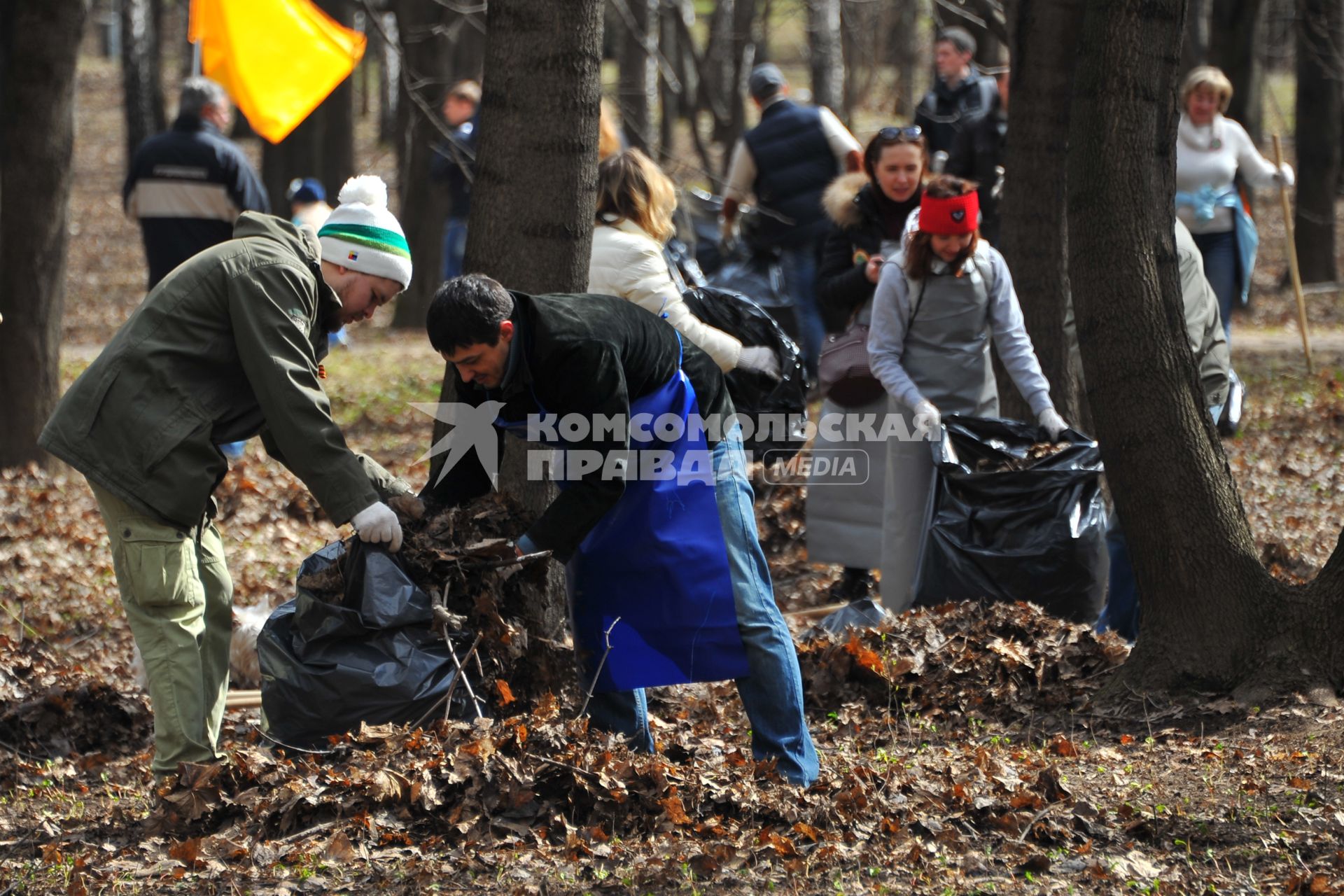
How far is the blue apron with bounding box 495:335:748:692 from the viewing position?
3.89 m

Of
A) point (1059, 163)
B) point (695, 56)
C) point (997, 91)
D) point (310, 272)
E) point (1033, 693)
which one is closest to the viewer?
point (310, 272)

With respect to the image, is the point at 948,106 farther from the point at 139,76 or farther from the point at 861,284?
the point at 139,76

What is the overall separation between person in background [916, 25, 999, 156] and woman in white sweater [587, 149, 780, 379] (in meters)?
4.74

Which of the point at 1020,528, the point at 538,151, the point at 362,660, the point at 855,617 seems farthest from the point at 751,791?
the point at 538,151

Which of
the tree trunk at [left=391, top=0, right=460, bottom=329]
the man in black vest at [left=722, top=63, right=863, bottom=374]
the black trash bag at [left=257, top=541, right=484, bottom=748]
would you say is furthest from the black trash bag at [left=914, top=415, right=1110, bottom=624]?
the tree trunk at [left=391, top=0, right=460, bottom=329]

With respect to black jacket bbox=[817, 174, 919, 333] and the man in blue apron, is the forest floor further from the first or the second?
black jacket bbox=[817, 174, 919, 333]

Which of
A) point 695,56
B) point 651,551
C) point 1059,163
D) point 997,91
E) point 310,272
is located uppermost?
point 695,56

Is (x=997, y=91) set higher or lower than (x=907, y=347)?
higher

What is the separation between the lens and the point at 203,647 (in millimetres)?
4293

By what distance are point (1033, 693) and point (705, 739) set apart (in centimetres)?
128

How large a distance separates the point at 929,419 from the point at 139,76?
22714 mm

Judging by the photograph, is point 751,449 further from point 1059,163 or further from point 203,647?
point 203,647

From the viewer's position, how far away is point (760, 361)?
559 centimetres

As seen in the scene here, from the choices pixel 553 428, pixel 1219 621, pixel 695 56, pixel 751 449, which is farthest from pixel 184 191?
pixel 695 56
